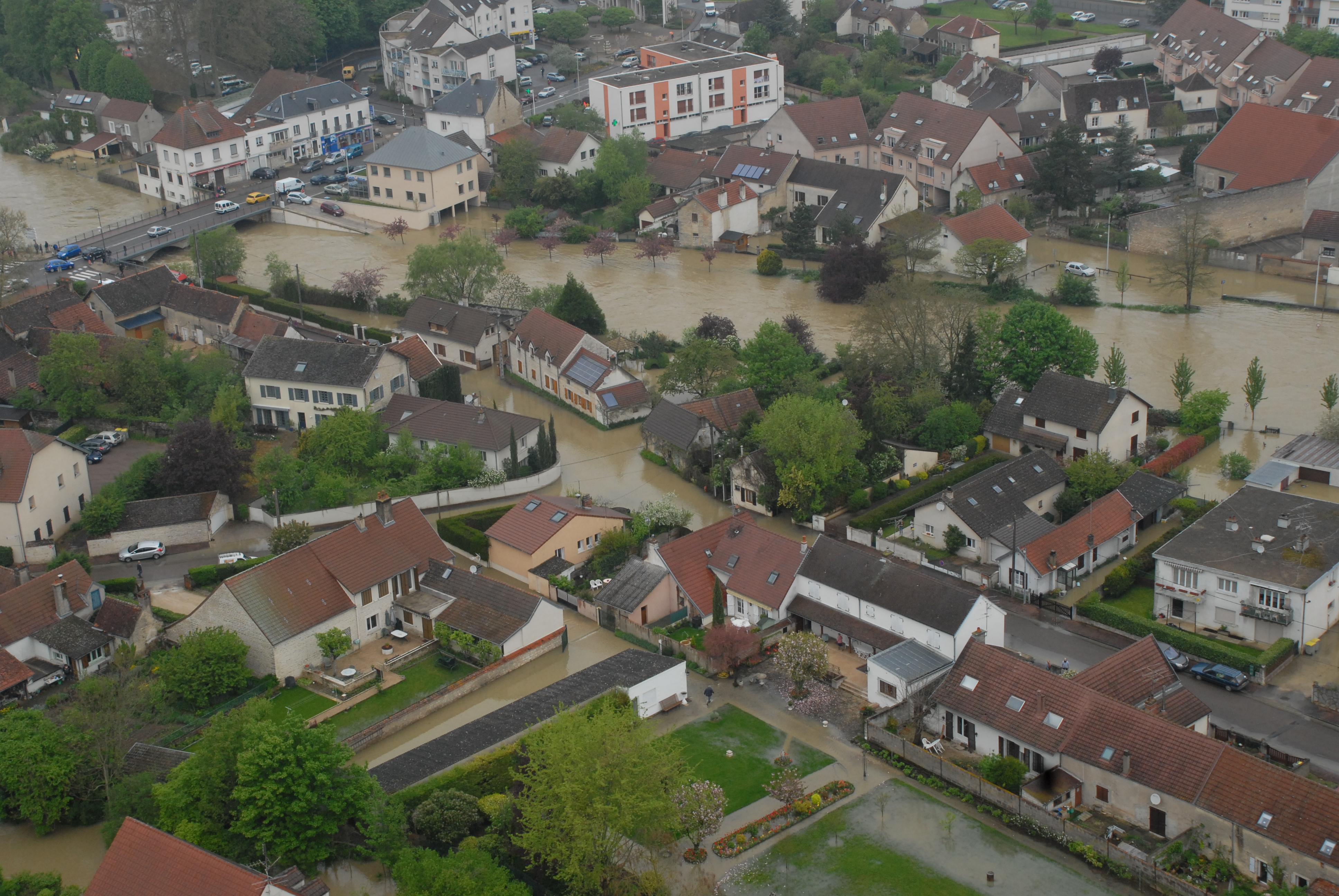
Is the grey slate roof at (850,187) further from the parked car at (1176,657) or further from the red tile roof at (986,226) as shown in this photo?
the parked car at (1176,657)

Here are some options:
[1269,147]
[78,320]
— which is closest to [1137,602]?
[1269,147]

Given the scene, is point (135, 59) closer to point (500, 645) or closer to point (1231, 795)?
point (500, 645)

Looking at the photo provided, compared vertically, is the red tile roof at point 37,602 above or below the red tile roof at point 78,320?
below

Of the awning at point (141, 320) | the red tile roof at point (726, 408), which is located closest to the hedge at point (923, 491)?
the red tile roof at point (726, 408)

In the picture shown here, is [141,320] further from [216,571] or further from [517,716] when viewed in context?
[517,716]

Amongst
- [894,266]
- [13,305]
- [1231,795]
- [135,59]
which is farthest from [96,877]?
[135,59]

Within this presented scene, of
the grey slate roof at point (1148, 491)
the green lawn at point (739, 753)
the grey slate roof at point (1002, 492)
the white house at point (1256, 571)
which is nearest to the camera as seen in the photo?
the green lawn at point (739, 753)
